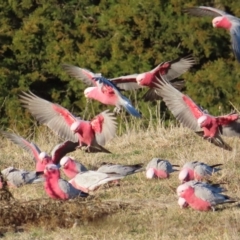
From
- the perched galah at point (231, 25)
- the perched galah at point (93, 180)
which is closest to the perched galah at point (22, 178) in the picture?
the perched galah at point (93, 180)

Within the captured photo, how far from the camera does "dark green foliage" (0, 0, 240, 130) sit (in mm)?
15406

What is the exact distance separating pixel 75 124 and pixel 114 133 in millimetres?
384

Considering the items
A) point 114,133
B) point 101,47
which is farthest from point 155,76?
point 101,47

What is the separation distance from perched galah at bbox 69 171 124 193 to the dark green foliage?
279 inches

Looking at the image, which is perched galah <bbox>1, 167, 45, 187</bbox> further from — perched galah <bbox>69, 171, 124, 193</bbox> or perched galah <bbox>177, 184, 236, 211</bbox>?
perched galah <bbox>177, 184, 236, 211</bbox>

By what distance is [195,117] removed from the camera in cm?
814

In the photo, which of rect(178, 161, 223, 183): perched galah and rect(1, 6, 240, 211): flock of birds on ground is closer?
rect(1, 6, 240, 211): flock of birds on ground

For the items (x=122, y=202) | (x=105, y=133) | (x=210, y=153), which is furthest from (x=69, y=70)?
(x=122, y=202)

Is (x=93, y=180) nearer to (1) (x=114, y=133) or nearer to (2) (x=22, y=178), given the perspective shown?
(2) (x=22, y=178)

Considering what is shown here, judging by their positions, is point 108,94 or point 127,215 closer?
point 127,215

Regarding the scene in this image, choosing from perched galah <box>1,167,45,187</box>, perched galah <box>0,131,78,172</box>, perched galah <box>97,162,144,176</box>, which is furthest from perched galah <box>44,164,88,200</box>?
perched galah <box>0,131,78,172</box>

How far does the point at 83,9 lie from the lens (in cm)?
1673

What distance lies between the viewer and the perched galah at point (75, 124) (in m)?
8.66

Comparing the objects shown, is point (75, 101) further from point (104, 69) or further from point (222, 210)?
point (222, 210)
